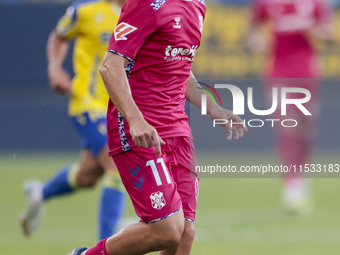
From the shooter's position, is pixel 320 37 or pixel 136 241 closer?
pixel 136 241

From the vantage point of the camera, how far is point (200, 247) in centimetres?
523

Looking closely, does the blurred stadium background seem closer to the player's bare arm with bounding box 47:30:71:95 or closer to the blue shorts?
the player's bare arm with bounding box 47:30:71:95

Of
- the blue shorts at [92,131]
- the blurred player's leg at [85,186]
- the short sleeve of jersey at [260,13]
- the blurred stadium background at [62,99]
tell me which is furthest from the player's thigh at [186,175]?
the blurred stadium background at [62,99]

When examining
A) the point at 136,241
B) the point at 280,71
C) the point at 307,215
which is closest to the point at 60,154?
the point at 280,71

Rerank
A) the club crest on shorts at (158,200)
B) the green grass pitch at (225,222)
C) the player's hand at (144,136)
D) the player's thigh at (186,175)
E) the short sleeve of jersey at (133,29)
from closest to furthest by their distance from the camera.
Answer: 1. the player's hand at (144,136)
2. the short sleeve of jersey at (133,29)
3. the club crest on shorts at (158,200)
4. the player's thigh at (186,175)
5. the green grass pitch at (225,222)

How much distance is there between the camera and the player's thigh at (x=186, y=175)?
348 centimetres

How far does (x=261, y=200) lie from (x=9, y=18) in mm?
6056

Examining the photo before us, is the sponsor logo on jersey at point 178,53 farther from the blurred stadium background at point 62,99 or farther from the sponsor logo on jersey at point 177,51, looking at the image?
the blurred stadium background at point 62,99

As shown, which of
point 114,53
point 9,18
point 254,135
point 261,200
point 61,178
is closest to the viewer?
point 114,53

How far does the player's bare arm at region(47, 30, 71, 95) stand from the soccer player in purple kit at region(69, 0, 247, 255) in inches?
73.4

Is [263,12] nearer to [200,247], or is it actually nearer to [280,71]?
[280,71]

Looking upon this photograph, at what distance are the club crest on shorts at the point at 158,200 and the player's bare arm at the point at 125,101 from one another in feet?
0.96

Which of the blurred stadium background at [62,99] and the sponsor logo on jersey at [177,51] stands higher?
the sponsor logo on jersey at [177,51]

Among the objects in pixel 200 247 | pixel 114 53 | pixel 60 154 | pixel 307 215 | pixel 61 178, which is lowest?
pixel 60 154
